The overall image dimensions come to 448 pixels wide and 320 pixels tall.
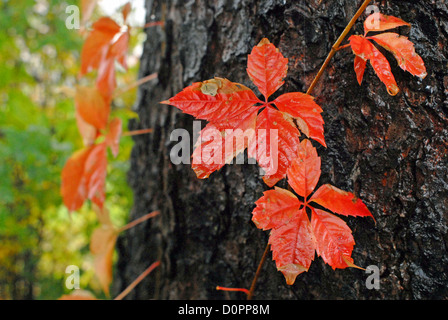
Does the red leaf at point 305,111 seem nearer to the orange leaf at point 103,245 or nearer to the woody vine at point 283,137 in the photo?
the woody vine at point 283,137

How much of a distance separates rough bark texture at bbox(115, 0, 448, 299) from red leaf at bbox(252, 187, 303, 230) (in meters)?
0.13

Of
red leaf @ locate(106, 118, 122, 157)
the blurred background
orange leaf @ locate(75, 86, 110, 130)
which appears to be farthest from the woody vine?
the blurred background

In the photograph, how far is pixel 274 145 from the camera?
0.45 m

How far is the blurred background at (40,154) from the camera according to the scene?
148 cm

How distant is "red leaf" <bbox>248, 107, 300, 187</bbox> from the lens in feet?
1.48

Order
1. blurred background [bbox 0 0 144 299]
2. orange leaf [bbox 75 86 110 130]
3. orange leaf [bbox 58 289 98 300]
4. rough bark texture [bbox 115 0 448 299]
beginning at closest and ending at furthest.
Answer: rough bark texture [bbox 115 0 448 299], orange leaf [bbox 58 289 98 300], orange leaf [bbox 75 86 110 130], blurred background [bbox 0 0 144 299]

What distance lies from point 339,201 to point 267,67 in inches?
9.6

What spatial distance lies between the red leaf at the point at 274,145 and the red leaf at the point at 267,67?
43 mm

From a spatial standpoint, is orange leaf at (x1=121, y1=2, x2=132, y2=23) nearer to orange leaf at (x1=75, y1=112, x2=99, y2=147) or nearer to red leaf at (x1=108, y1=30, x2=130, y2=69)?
red leaf at (x1=108, y1=30, x2=130, y2=69)

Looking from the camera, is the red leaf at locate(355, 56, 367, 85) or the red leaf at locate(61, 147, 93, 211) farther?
the red leaf at locate(61, 147, 93, 211)

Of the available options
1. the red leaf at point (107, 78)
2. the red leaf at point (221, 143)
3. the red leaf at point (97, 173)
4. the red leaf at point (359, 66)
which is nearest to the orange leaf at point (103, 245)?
the red leaf at point (97, 173)

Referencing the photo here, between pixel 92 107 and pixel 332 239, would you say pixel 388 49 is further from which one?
pixel 92 107

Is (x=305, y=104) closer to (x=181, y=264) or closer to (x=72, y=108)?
(x=181, y=264)
